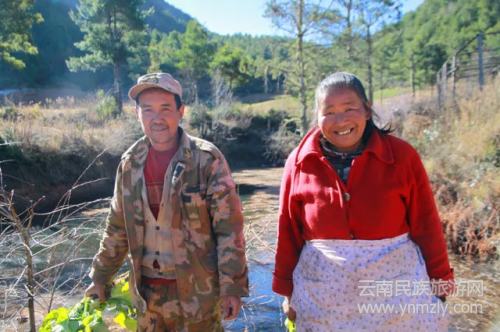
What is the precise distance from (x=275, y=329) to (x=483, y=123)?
6.32 metres

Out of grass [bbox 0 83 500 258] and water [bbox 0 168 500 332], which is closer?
water [bbox 0 168 500 332]

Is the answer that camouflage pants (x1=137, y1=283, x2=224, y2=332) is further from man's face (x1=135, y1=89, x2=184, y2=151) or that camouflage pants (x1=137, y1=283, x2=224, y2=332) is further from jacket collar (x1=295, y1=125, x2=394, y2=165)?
jacket collar (x1=295, y1=125, x2=394, y2=165)

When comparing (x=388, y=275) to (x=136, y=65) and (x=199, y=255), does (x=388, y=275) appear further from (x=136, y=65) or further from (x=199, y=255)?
(x=136, y=65)

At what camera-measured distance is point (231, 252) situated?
2025 millimetres

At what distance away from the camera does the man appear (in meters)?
2.05

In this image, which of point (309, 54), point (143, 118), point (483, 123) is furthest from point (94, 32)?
point (143, 118)

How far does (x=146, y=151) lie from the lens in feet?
7.38

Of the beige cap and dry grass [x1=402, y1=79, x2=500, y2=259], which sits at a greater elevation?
the beige cap

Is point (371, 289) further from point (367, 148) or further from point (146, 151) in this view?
point (146, 151)

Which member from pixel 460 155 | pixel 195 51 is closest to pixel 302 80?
pixel 460 155

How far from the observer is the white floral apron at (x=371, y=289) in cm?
168

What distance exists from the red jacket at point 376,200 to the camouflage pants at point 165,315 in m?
0.82

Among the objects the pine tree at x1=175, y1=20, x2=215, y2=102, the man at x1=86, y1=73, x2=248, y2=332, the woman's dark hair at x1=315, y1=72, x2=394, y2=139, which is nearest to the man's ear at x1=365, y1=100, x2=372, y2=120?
the woman's dark hair at x1=315, y1=72, x2=394, y2=139

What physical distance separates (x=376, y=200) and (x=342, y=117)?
0.43 meters
